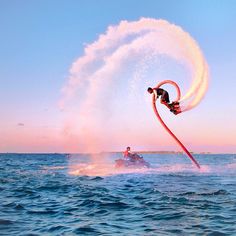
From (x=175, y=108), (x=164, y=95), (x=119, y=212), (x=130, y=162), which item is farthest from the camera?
(x=130, y=162)

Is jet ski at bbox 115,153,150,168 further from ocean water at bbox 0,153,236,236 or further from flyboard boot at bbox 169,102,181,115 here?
flyboard boot at bbox 169,102,181,115

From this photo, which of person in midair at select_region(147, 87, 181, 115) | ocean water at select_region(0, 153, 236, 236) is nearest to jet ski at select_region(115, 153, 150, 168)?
ocean water at select_region(0, 153, 236, 236)

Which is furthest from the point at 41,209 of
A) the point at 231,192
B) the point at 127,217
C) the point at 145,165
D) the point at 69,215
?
the point at 145,165

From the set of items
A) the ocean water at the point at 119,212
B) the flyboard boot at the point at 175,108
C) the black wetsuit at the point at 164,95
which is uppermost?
the black wetsuit at the point at 164,95

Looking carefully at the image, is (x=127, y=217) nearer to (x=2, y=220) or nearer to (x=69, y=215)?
(x=69, y=215)

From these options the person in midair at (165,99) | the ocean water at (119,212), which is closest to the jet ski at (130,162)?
the ocean water at (119,212)

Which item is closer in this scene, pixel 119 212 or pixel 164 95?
pixel 119 212

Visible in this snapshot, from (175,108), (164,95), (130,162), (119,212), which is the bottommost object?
(119,212)

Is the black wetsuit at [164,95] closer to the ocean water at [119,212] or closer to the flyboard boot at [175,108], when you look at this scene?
the flyboard boot at [175,108]

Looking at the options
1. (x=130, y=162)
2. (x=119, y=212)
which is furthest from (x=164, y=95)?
(x=130, y=162)

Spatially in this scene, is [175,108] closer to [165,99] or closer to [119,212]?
[165,99]

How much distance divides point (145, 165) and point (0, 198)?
1339 inches

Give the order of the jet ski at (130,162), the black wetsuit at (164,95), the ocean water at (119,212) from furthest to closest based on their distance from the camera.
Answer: the jet ski at (130,162) < the black wetsuit at (164,95) < the ocean water at (119,212)

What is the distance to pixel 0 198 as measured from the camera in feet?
78.9
